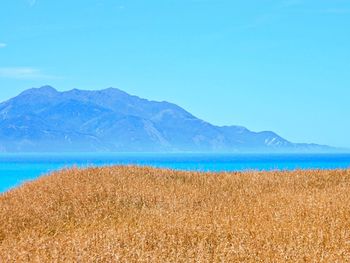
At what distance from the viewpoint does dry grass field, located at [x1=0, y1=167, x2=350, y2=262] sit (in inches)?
343

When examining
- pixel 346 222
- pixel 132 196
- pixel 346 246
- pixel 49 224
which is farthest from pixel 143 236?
pixel 132 196

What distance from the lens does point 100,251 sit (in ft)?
29.7

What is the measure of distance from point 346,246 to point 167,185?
1147 cm

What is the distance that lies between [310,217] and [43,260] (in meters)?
6.33

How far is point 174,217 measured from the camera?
43.2 ft

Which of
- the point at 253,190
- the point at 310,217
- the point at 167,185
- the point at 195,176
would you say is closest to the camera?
the point at 310,217

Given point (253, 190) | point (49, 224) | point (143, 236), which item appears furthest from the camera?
point (253, 190)

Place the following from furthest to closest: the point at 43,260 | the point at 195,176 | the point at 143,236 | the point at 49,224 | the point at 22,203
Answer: the point at 195,176
the point at 22,203
the point at 49,224
the point at 143,236
the point at 43,260

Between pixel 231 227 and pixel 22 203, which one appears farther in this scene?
pixel 22 203

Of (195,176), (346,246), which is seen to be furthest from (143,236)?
(195,176)

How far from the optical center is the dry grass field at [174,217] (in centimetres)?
871

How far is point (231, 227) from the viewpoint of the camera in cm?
1138

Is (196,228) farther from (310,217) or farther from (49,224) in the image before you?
(49,224)

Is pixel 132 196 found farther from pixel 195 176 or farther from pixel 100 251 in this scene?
pixel 100 251
